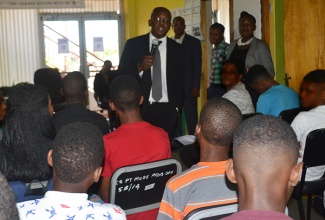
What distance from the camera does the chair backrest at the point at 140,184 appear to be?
245cm

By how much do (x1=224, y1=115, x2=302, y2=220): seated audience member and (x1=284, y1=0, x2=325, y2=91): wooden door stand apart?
→ 4.29 m

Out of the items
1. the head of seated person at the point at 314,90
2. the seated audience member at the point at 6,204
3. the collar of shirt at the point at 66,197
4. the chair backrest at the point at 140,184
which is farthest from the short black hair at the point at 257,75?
the seated audience member at the point at 6,204

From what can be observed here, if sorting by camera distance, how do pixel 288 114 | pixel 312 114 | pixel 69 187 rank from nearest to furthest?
pixel 69 187 < pixel 312 114 < pixel 288 114

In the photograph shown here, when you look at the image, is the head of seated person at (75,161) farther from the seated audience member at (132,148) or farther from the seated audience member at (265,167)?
the seated audience member at (132,148)

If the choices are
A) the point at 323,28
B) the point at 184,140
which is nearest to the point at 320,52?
the point at 323,28

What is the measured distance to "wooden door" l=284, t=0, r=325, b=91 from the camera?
5555 mm

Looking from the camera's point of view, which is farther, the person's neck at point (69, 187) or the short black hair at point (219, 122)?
the short black hair at point (219, 122)

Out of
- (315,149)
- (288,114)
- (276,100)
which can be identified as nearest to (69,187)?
(315,149)

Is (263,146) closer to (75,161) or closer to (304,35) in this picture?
(75,161)

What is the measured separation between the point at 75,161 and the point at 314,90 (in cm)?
239

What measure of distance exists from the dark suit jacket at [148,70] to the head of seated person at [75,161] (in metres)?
2.77

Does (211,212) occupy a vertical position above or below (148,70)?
below

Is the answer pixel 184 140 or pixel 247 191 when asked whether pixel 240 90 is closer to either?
pixel 184 140

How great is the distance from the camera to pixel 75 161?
71.8 inches
